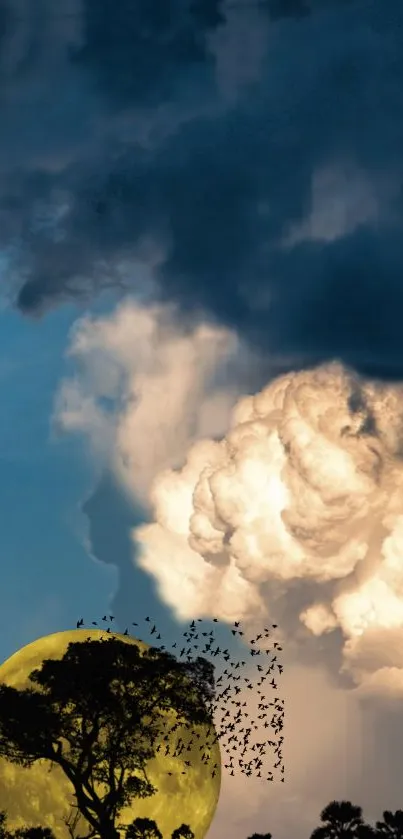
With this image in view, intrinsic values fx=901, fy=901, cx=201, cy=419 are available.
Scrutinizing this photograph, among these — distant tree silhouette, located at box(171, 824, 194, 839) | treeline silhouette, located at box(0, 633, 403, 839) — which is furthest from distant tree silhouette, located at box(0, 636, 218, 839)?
distant tree silhouette, located at box(171, 824, 194, 839)

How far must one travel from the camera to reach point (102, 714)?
4147 centimetres

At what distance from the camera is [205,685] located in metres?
44.3

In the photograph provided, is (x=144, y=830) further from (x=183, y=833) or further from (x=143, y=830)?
(x=183, y=833)

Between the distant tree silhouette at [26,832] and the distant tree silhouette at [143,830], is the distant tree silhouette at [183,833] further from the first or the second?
the distant tree silhouette at [26,832]

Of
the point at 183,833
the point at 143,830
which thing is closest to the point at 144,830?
the point at 143,830

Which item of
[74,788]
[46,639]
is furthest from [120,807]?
[46,639]

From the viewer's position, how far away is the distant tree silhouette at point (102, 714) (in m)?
39.9

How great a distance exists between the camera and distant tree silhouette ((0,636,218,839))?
3991 centimetres

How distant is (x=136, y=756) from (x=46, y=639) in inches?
278

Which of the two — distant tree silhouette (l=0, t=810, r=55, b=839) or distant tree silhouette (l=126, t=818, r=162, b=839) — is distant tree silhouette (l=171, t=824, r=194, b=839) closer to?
distant tree silhouette (l=126, t=818, r=162, b=839)

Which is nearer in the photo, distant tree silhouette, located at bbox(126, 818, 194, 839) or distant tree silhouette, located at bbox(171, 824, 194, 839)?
distant tree silhouette, located at bbox(126, 818, 194, 839)

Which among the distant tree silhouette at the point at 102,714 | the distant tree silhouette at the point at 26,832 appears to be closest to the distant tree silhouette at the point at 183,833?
the distant tree silhouette at the point at 102,714

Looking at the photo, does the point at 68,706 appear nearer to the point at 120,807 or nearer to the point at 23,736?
the point at 23,736

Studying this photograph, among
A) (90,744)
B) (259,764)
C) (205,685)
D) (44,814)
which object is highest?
(205,685)
